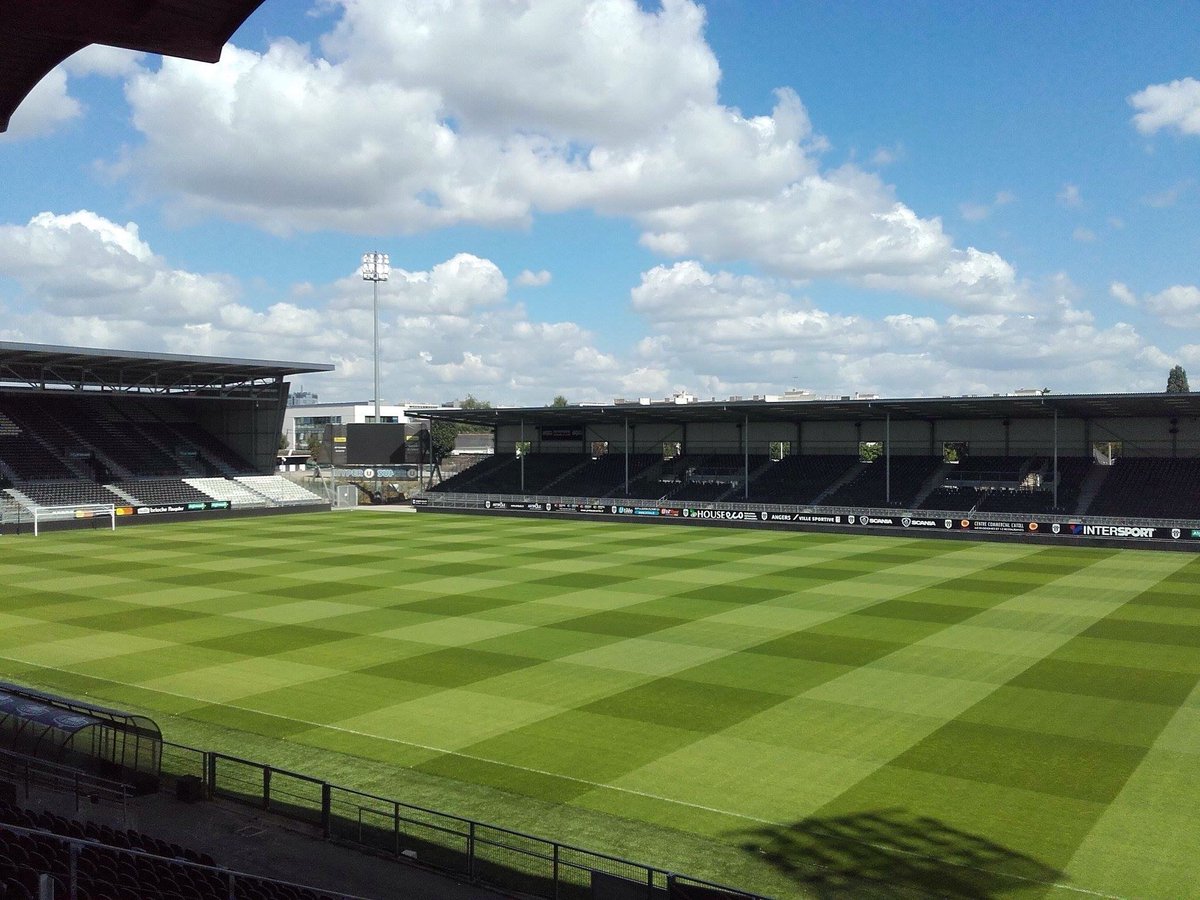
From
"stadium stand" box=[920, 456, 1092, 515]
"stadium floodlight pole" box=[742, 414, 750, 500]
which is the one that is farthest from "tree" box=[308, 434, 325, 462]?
"stadium stand" box=[920, 456, 1092, 515]

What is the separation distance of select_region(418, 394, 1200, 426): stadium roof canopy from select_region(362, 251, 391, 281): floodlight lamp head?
19.1m

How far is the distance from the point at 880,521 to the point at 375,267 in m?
51.6

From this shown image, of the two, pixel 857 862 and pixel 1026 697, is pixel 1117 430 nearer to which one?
pixel 1026 697

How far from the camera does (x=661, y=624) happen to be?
28125mm

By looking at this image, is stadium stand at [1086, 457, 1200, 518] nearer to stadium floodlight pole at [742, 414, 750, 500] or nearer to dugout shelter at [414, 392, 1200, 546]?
dugout shelter at [414, 392, 1200, 546]

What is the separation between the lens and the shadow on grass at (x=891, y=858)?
12.2m

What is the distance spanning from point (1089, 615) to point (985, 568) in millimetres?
10585

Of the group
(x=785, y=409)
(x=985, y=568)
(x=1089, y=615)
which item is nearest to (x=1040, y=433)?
(x=785, y=409)

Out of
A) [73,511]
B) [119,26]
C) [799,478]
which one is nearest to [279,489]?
[73,511]

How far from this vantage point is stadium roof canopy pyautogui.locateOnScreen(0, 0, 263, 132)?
7.46 m

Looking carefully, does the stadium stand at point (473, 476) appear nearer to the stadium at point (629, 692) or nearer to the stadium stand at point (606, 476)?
the stadium stand at point (606, 476)

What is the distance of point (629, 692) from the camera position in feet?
68.4

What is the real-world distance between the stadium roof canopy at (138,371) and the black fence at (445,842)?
4898 centimetres

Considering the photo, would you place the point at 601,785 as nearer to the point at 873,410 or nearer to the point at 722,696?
the point at 722,696
